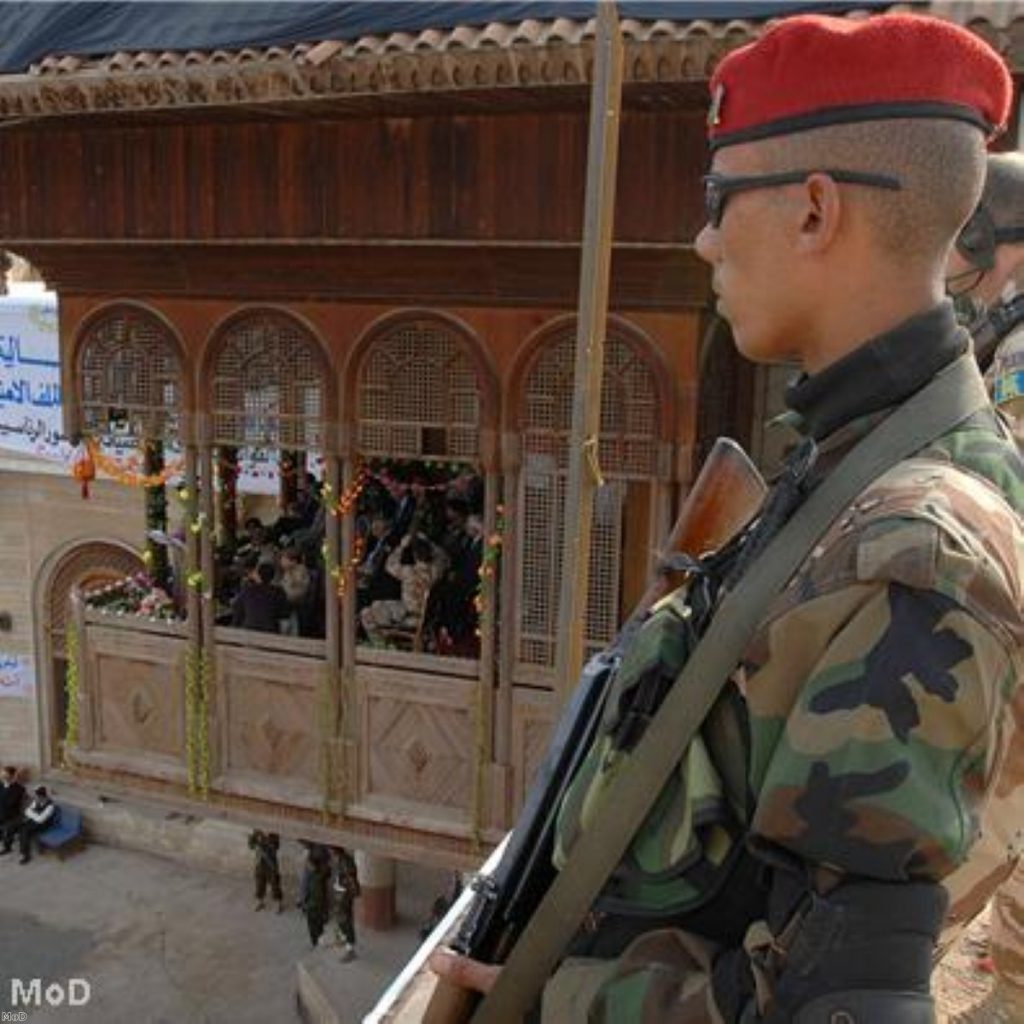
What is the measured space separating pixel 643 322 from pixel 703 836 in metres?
5.07

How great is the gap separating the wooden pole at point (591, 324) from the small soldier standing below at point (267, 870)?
7.90 metres

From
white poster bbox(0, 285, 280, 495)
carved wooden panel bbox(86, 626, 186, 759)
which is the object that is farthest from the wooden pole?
white poster bbox(0, 285, 280, 495)

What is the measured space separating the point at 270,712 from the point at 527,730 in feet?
5.47

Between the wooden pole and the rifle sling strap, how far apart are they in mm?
2514

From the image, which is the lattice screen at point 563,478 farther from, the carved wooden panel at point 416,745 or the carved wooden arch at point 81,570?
the carved wooden arch at point 81,570

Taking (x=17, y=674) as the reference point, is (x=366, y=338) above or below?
above

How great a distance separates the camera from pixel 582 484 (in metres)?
3.98

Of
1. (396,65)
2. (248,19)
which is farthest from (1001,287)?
(248,19)

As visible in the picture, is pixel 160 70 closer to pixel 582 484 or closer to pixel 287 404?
pixel 287 404

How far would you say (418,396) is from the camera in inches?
265

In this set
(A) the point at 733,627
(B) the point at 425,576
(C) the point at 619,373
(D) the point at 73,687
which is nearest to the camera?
(A) the point at 733,627

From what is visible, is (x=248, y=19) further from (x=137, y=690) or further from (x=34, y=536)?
(x=34, y=536)

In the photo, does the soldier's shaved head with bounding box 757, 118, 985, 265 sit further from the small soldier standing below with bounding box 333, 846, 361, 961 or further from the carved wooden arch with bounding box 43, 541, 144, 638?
the carved wooden arch with bounding box 43, 541, 144, 638

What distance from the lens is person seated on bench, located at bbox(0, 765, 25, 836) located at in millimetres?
12695
